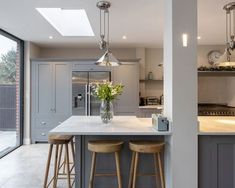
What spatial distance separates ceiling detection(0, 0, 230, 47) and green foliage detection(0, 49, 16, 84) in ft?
1.61

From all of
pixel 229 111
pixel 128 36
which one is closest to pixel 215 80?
pixel 229 111

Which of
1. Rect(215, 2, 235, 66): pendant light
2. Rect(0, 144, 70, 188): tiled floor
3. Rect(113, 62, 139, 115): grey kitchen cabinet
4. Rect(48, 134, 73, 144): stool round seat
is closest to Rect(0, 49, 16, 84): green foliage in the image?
Rect(0, 144, 70, 188): tiled floor

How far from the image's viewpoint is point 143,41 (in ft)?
18.9

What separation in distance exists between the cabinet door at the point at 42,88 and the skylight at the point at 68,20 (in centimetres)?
129

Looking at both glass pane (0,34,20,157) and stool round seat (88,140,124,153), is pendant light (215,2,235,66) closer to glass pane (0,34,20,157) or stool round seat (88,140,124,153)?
stool round seat (88,140,124,153)

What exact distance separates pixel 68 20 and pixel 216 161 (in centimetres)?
358

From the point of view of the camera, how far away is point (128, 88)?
5988 mm

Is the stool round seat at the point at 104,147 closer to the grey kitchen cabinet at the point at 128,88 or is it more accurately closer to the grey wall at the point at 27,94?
the grey kitchen cabinet at the point at 128,88

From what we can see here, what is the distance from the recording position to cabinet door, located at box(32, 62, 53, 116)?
6.01 meters

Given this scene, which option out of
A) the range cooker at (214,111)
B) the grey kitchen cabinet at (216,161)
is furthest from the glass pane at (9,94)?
the range cooker at (214,111)

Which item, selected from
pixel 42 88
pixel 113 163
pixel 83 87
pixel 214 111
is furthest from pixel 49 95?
pixel 214 111

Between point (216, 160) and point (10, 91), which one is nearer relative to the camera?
point (216, 160)

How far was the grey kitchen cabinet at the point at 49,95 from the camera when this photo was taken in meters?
6.00

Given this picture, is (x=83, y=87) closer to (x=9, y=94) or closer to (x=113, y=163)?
(x=9, y=94)
